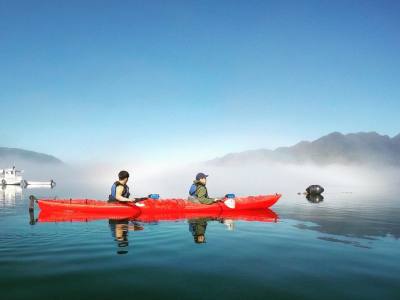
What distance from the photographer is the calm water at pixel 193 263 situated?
6535mm

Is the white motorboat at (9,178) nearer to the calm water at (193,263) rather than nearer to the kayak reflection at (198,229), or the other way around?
the calm water at (193,263)

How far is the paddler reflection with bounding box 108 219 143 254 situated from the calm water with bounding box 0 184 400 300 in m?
0.08

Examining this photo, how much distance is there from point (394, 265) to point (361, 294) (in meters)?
3.29

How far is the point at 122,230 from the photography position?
13.6 metres

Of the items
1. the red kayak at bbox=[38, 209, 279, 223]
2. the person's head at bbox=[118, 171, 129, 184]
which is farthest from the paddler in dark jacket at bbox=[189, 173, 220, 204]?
the person's head at bbox=[118, 171, 129, 184]

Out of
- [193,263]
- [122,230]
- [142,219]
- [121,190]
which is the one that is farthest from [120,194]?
[193,263]

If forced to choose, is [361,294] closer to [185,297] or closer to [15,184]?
[185,297]

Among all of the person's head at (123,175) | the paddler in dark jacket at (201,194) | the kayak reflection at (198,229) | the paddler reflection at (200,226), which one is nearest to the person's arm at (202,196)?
the paddler in dark jacket at (201,194)

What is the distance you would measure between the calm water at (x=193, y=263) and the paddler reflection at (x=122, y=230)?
0.27ft

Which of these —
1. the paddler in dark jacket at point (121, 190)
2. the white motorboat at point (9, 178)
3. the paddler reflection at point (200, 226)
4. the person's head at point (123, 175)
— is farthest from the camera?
the white motorboat at point (9, 178)

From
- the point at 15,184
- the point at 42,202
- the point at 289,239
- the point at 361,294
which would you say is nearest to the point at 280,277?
the point at 361,294

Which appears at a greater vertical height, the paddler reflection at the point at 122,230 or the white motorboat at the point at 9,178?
the white motorboat at the point at 9,178

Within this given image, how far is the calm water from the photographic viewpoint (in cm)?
654

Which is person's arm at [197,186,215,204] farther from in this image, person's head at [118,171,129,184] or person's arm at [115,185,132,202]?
person's head at [118,171,129,184]
